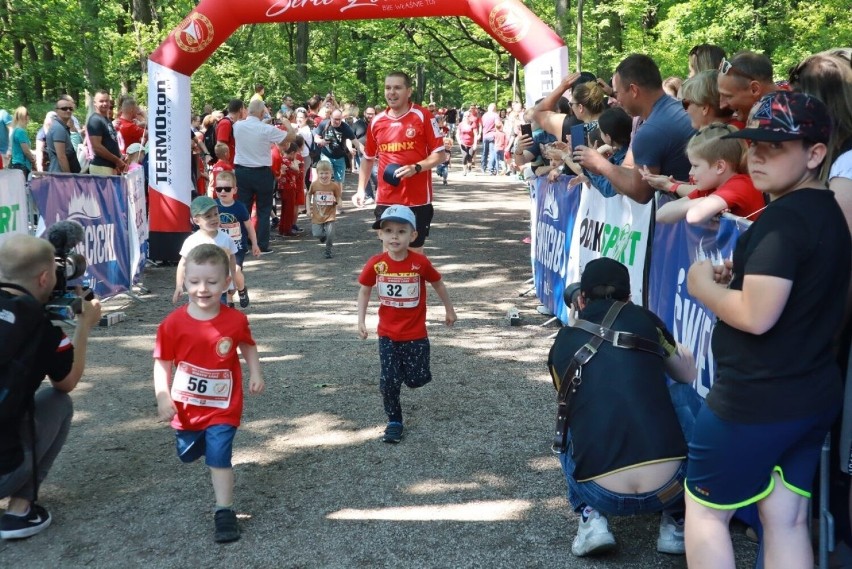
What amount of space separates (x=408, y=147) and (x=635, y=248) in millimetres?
3028

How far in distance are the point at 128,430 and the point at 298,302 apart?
454cm

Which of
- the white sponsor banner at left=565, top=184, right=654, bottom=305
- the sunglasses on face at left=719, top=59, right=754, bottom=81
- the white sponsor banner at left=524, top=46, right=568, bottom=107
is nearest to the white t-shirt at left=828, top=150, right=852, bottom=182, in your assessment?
the sunglasses on face at left=719, top=59, right=754, bottom=81

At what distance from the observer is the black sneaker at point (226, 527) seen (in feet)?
14.6

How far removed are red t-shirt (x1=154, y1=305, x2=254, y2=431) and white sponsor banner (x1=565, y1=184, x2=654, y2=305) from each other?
2.93 m

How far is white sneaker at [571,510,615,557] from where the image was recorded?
13.4 feet

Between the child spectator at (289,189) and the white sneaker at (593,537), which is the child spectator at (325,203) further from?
the white sneaker at (593,537)

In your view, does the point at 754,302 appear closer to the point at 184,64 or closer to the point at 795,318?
the point at 795,318

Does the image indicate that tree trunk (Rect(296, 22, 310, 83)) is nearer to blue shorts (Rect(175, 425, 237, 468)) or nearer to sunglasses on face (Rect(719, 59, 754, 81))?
sunglasses on face (Rect(719, 59, 754, 81))

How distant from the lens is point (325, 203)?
45.3ft

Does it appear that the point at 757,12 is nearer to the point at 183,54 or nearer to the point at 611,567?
the point at 183,54

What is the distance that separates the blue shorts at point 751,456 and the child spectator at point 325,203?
10903mm

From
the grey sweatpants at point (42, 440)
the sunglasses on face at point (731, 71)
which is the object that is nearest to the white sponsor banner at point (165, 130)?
the grey sweatpants at point (42, 440)

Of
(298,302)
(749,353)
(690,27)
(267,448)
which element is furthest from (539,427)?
(690,27)

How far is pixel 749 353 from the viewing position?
293cm
